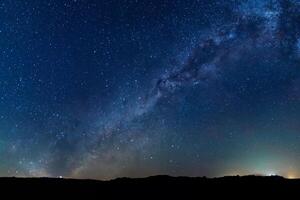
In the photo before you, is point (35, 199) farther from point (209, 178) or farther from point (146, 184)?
point (209, 178)

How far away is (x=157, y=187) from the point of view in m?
11.5

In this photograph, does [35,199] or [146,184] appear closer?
[35,199]

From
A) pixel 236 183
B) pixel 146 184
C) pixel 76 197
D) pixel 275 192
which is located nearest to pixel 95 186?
pixel 76 197

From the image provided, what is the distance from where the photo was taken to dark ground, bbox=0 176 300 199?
11109 mm

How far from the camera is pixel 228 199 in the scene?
425 inches

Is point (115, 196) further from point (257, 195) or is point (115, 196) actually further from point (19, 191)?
point (257, 195)

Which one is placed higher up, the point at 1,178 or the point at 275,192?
the point at 1,178

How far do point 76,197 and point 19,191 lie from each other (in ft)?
6.10

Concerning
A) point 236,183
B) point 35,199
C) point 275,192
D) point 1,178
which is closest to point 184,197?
point 236,183

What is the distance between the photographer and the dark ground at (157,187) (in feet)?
36.4

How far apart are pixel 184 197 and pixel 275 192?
9.18 ft

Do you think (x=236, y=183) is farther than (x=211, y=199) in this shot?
Yes

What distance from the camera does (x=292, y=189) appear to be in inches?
433

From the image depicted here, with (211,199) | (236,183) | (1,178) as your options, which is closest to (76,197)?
(1,178)
